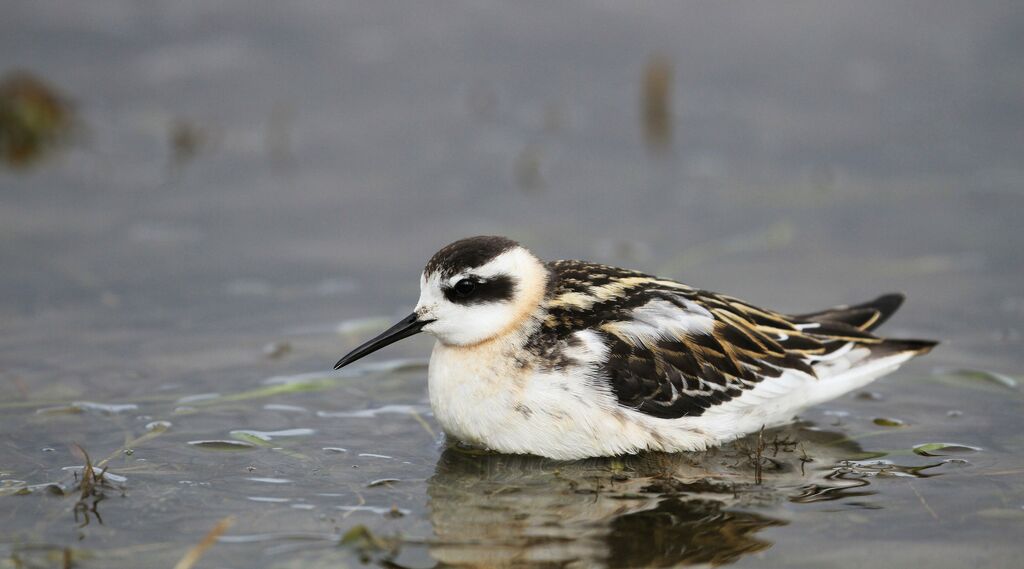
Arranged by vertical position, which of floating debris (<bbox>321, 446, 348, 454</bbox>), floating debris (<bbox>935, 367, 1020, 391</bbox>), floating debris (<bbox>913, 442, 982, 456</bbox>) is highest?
floating debris (<bbox>935, 367, 1020, 391</bbox>)

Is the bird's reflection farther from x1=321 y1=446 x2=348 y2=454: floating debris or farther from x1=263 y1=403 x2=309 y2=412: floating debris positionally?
x1=263 y1=403 x2=309 y2=412: floating debris

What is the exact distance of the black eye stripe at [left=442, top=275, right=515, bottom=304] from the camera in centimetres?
737

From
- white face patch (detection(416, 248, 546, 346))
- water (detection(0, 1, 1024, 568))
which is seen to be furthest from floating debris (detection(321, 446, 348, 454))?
white face patch (detection(416, 248, 546, 346))

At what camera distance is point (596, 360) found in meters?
7.20

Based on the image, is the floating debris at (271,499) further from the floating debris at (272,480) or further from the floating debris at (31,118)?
the floating debris at (31,118)

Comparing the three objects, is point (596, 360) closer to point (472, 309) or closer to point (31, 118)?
point (472, 309)

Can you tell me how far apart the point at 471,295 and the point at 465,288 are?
0.18 ft

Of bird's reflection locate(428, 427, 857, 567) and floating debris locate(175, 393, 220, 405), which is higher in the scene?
floating debris locate(175, 393, 220, 405)

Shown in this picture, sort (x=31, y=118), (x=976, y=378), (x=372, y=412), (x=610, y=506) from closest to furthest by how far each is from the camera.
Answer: (x=610, y=506) → (x=372, y=412) → (x=976, y=378) → (x=31, y=118)

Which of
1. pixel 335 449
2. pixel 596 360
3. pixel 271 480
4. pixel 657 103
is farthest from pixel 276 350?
pixel 657 103

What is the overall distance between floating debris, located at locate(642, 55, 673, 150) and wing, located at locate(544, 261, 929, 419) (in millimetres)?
5495

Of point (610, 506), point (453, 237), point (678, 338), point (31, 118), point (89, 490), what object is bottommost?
point (610, 506)

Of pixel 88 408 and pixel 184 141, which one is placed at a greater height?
pixel 184 141

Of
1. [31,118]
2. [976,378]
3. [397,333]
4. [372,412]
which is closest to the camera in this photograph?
[397,333]
